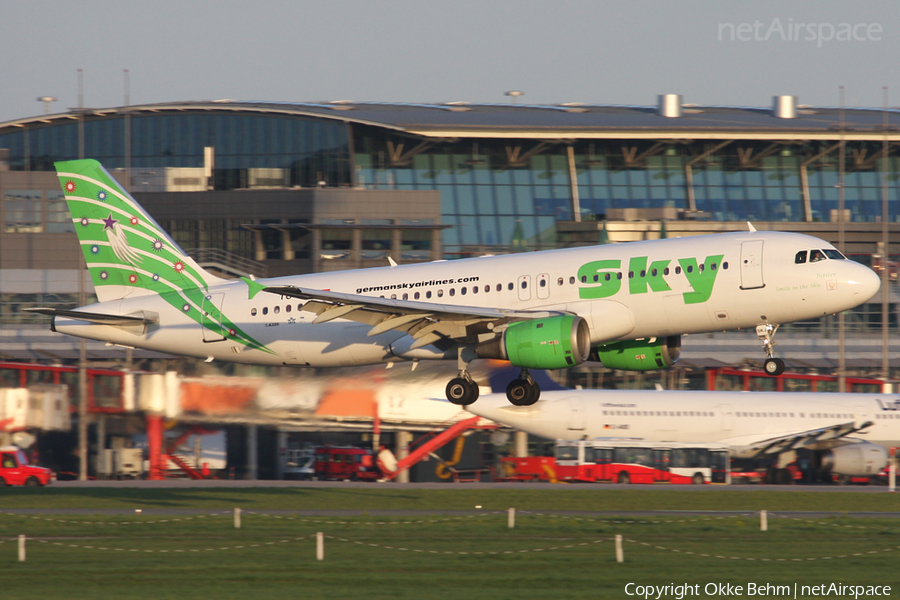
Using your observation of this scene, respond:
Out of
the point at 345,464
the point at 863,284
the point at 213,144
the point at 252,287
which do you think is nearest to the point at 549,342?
the point at 863,284

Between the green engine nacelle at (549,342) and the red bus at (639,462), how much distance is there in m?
17.7

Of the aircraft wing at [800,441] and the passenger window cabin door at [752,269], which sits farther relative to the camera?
the aircraft wing at [800,441]

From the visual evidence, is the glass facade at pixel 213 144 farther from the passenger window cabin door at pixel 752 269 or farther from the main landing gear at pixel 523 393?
the passenger window cabin door at pixel 752 269

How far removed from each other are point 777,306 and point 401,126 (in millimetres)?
47760

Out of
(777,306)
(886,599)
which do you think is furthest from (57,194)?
(886,599)

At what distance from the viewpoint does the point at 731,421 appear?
49.6 meters

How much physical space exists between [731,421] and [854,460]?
5.83m

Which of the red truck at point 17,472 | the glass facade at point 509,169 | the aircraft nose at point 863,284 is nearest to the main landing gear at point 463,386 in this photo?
the aircraft nose at point 863,284

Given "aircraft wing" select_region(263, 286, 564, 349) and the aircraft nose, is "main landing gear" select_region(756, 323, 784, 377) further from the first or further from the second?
"aircraft wing" select_region(263, 286, 564, 349)

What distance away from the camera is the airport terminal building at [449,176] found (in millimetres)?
68375
